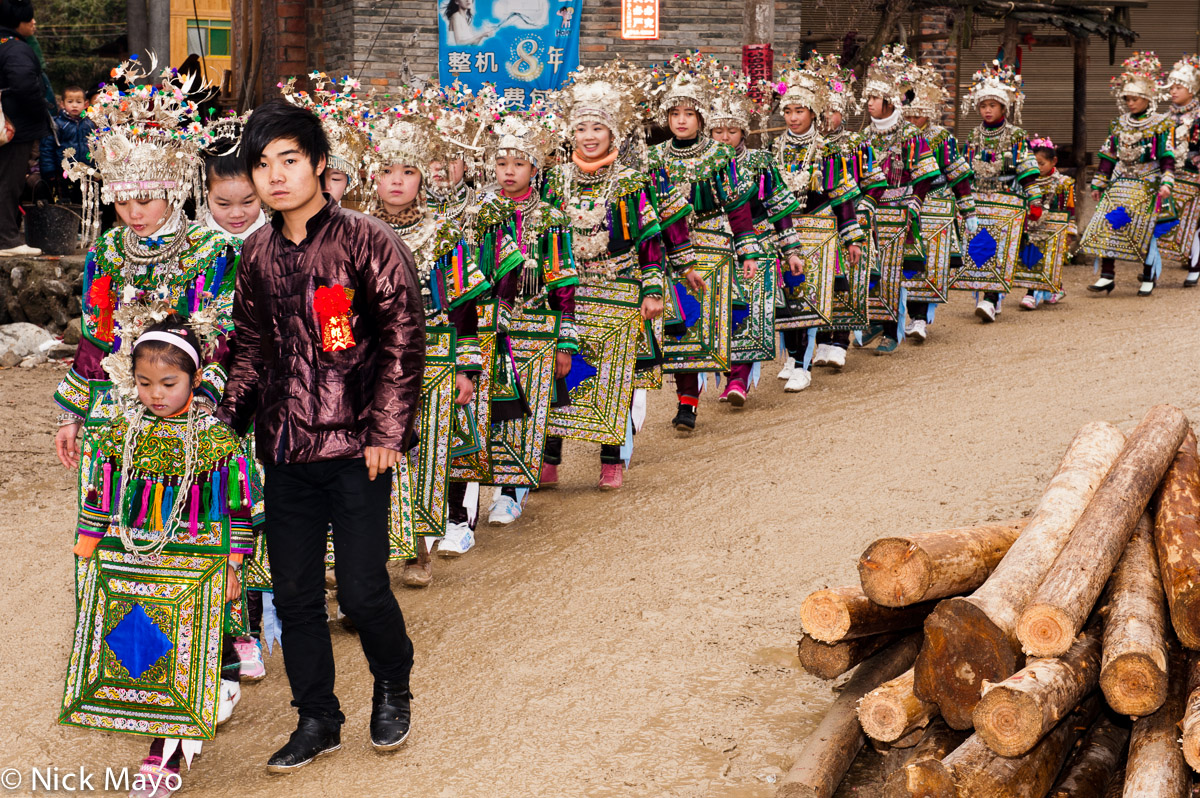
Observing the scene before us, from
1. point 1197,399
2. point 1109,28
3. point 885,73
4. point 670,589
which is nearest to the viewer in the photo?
point 670,589

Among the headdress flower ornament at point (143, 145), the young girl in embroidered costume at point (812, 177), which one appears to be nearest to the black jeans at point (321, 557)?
the headdress flower ornament at point (143, 145)

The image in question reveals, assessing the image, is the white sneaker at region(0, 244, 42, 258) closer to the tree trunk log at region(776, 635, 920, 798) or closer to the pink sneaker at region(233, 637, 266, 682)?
the pink sneaker at region(233, 637, 266, 682)

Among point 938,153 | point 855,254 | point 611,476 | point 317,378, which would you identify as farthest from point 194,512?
point 938,153

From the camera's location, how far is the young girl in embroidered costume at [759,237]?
25.4 ft

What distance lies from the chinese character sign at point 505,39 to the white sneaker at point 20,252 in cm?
369

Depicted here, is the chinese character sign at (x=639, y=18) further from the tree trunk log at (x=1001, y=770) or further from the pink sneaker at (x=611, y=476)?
the tree trunk log at (x=1001, y=770)

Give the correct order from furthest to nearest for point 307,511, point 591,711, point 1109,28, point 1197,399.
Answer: point 1109,28, point 1197,399, point 591,711, point 307,511

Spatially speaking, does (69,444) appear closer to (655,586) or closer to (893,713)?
(655,586)

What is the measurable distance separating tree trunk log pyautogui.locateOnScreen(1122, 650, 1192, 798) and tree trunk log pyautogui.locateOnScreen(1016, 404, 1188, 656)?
27 centimetres

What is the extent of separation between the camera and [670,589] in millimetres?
5074

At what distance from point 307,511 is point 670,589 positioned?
184 centimetres

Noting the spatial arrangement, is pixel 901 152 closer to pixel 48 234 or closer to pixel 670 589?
A: pixel 670 589

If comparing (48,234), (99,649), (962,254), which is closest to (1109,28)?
(962,254)

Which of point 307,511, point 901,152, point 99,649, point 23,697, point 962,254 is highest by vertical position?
point 901,152
